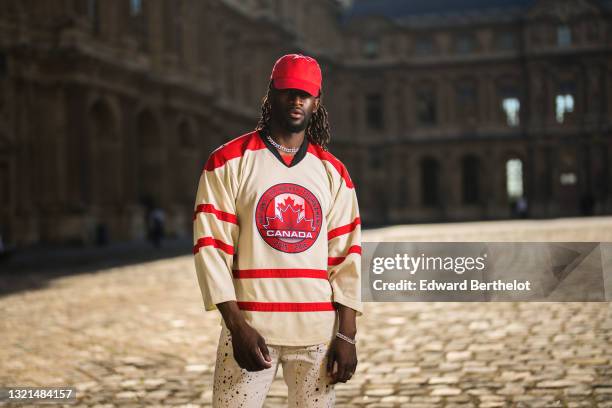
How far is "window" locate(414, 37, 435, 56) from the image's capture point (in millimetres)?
58875

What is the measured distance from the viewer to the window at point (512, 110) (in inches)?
2286

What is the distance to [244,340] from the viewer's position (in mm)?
2611

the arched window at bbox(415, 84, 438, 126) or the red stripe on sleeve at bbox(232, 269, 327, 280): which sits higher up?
the arched window at bbox(415, 84, 438, 126)

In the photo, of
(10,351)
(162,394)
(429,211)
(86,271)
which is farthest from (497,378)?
(429,211)

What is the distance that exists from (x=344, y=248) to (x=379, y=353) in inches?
178

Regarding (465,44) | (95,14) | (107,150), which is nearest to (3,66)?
(95,14)

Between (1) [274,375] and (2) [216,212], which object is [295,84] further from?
(1) [274,375]

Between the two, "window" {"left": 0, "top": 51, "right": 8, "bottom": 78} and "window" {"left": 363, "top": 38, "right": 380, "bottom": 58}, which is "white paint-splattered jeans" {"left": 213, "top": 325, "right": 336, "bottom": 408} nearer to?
"window" {"left": 0, "top": 51, "right": 8, "bottom": 78}

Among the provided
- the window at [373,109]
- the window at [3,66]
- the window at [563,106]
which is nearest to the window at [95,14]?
the window at [3,66]

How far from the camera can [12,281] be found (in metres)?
15.4

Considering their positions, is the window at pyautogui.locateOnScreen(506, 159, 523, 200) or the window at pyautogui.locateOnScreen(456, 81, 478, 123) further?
the window at pyautogui.locateOnScreen(456, 81, 478, 123)

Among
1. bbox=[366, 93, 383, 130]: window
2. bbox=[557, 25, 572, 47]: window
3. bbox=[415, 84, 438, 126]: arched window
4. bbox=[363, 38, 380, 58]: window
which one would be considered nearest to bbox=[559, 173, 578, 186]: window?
bbox=[557, 25, 572, 47]: window

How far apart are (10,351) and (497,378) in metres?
4.44

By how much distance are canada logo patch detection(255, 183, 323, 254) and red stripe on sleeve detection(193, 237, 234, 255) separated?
0.38 ft
